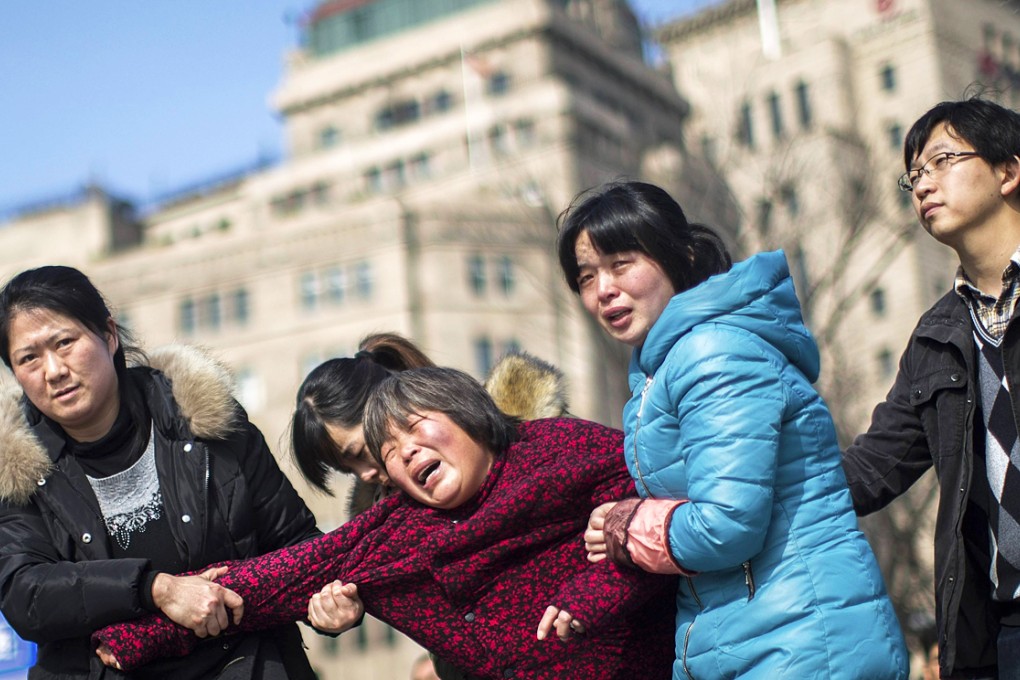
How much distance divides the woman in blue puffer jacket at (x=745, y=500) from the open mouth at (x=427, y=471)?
55 centimetres

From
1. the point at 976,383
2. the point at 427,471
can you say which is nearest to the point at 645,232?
the point at 427,471

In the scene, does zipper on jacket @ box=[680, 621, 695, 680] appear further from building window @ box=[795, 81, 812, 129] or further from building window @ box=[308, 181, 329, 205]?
building window @ box=[308, 181, 329, 205]

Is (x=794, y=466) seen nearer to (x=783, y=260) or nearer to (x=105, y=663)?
(x=783, y=260)

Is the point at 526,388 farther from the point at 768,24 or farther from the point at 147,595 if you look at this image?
A: the point at 768,24

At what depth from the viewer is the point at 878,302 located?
46.5m

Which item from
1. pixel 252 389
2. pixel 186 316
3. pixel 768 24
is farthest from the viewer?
pixel 186 316

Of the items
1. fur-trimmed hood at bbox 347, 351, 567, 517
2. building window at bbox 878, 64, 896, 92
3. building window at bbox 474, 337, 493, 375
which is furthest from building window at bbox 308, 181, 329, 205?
fur-trimmed hood at bbox 347, 351, 567, 517

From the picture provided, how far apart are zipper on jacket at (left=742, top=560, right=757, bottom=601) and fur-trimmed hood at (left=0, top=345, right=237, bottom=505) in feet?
6.36

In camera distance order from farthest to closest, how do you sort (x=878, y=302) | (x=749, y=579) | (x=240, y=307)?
(x=878, y=302)
(x=240, y=307)
(x=749, y=579)

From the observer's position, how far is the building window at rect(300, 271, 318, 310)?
4244 centimetres

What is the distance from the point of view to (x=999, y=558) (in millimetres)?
3758

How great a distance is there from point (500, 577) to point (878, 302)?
44696mm

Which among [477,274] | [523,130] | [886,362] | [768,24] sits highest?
[768,24]

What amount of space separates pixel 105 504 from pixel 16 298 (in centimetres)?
77
